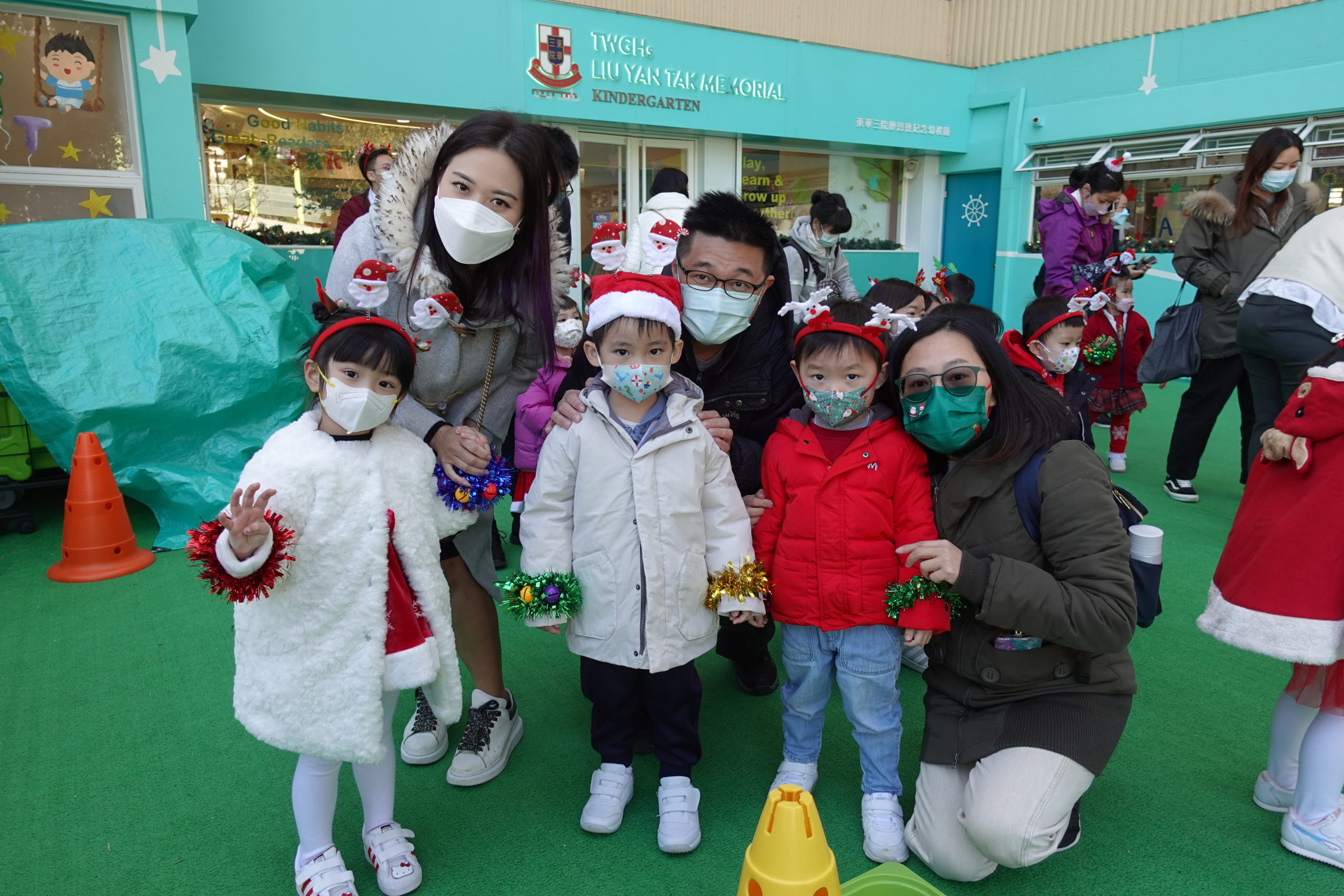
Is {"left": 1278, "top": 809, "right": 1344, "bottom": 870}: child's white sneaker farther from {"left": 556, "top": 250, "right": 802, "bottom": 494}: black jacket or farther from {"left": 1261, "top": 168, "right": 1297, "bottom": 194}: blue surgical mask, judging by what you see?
{"left": 1261, "top": 168, "right": 1297, "bottom": 194}: blue surgical mask

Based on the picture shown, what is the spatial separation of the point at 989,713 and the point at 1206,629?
0.62m

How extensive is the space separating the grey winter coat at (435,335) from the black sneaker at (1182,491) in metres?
4.19

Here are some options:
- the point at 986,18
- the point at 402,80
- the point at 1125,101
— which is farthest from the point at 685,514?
the point at 986,18

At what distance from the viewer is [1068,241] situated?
549 centimetres

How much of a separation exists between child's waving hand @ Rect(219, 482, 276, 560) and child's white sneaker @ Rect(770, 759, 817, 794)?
147 cm

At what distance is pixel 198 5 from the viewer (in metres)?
6.95

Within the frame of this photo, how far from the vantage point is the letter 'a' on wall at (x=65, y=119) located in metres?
5.52

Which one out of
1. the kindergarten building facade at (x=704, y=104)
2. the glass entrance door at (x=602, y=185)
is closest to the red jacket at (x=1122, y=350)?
the kindergarten building facade at (x=704, y=104)

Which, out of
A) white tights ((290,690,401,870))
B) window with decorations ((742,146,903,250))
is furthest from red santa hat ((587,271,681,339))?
window with decorations ((742,146,903,250))

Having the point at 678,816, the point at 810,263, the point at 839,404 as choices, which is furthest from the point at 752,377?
the point at 810,263

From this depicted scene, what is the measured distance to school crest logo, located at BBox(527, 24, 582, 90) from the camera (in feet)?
28.1

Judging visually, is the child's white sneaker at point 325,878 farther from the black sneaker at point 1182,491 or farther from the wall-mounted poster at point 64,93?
the wall-mounted poster at point 64,93

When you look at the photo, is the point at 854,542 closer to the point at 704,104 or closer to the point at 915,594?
the point at 915,594

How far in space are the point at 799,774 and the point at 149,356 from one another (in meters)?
3.90
